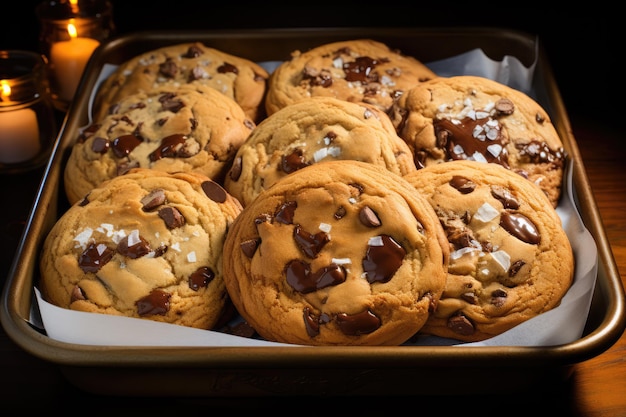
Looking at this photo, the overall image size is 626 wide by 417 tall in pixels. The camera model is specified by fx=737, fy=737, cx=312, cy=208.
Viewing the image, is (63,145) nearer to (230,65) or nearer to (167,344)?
(230,65)

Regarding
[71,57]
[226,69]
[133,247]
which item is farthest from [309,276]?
[71,57]

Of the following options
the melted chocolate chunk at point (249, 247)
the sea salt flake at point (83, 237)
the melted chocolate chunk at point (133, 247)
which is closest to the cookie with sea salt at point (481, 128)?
the melted chocolate chunk at point (249, 247)

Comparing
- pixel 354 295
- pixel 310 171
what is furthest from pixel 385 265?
pixel 310 171

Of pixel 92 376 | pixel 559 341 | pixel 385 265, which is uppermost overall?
pixel 385 265

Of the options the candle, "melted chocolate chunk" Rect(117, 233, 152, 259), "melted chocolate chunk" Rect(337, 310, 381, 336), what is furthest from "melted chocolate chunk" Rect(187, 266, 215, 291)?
the candle

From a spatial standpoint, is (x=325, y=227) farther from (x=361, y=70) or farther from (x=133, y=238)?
(x=361, y=70)
